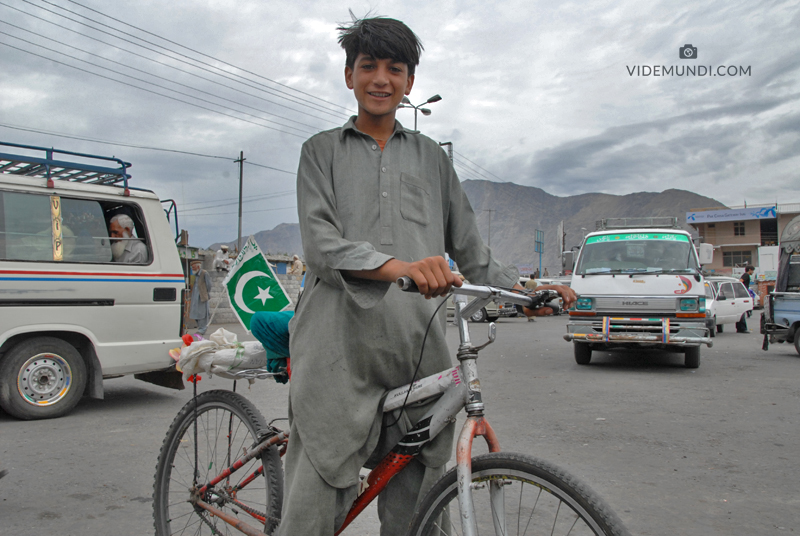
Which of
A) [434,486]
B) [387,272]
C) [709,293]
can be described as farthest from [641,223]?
Answer: [387,272]

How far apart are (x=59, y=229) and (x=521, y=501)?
5.74m

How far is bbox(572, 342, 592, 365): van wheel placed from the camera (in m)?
9.44

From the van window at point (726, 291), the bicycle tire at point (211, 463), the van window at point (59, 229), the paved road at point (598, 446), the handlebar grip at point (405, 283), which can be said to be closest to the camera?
the handlebar grip at point (405, 283)

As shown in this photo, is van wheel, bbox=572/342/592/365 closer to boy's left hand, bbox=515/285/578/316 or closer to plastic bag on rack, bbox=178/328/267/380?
plastic bag on rack, bbox=178/328/267/380

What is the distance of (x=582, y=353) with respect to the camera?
948 cm

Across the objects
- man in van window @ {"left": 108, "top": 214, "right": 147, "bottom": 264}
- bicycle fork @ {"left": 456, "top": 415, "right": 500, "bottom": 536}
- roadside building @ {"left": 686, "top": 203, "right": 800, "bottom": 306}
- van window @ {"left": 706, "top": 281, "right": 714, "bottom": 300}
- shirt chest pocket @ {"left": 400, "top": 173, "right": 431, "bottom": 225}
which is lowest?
bicycle fork @ {"left": 456, "top": 415, "right": 500, "bottom": 536}

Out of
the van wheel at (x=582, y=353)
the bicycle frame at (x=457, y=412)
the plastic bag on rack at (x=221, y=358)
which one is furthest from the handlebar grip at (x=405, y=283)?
the van wheel at (x=582, y=353)

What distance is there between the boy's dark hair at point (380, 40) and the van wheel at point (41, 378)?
5243 millimetres

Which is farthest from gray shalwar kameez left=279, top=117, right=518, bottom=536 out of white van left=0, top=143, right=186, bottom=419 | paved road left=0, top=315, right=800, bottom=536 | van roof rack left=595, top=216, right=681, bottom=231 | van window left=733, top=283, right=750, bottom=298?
van window left=733, top=283, right=750, bottom=298

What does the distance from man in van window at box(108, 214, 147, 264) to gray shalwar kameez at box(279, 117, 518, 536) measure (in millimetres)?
5153

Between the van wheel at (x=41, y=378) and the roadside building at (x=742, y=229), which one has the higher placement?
the roadside building at (x=742, y=229)

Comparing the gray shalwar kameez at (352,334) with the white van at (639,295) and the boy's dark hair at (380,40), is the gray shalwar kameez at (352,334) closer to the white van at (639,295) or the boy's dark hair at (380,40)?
the boy's dark hair at (380,40)

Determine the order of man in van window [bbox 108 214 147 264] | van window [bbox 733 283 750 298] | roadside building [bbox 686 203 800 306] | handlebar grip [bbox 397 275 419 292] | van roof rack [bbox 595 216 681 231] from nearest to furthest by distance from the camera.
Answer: handlebar grip [bbox 397 275 419 292] < man in van window [bbox 108 214 147 264] < van roof rack [bbox 595 216 681 231] < van window [bbox 733 283 750 298] < roadside building [bbox 686 203 800 306]

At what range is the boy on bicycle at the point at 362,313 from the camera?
1667 millimetres
